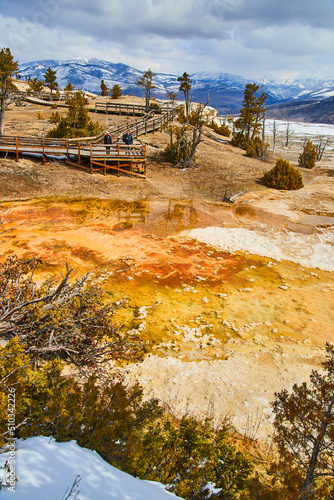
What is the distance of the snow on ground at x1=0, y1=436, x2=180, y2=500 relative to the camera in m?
2.62

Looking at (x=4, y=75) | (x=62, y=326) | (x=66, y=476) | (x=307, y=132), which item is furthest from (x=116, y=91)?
(x=307, y=132)

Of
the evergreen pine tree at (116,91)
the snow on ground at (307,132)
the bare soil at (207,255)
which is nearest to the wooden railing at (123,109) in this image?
the evergreen pine tree at (116,91)

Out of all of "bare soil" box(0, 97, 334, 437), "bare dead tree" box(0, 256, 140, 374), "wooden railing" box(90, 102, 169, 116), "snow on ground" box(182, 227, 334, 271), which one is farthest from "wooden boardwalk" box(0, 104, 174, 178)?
"bare dead tree" box(0, 256, 140, 374)

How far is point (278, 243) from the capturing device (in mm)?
13570

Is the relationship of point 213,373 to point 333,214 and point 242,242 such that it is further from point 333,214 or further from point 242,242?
point 333,214

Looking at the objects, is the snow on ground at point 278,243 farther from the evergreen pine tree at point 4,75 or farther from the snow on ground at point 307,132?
the snow on ground at point 307,132

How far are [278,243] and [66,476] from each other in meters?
12.4

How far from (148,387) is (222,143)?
3440 centimetres

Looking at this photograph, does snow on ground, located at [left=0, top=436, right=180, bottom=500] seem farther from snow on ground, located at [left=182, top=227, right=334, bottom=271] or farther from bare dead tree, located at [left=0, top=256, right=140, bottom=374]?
snow on ground, located at [left=182, top=227, right=334, bottom=271]

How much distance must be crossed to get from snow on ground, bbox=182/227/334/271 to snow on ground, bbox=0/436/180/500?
32.9 ft

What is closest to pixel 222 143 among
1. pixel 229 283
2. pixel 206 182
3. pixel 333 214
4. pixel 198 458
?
pixel 206 182

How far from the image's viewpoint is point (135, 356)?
651 centimetres

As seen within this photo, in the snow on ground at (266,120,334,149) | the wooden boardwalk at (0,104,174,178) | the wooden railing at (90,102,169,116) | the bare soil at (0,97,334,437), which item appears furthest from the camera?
the snow on ground at (266,120,334,149)

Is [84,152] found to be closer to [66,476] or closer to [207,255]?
[207,255]
